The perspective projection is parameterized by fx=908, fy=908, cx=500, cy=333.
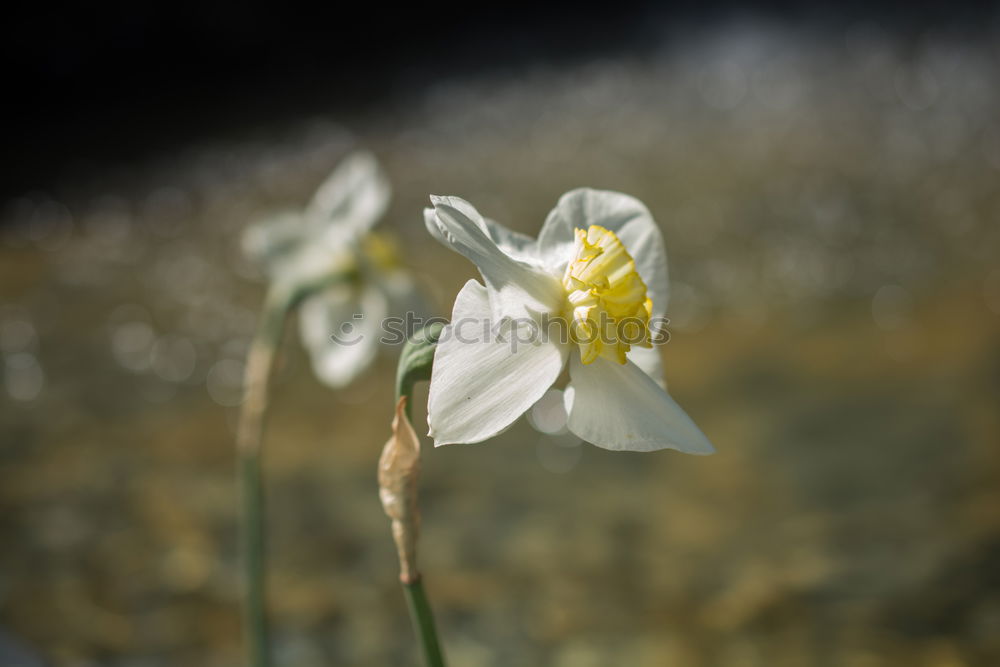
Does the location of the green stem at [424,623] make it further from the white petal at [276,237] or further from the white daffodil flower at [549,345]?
the white petal at [276,237]

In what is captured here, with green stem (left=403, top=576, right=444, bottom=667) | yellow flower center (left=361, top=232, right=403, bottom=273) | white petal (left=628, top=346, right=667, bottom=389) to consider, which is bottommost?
green stem (left=403, top=576, right=444, bottom=667)

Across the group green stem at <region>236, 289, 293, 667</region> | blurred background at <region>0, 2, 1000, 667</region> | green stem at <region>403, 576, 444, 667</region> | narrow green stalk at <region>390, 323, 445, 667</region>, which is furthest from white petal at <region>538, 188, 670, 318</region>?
blurred background at <region>0, 2, 1000, 667</region>

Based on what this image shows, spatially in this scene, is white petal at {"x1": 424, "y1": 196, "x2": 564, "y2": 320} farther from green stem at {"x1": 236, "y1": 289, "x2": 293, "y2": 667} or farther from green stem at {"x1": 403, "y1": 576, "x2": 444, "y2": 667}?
green stem at {"x1": 236, "y1": 289, "x2": 293, "y2": 667}

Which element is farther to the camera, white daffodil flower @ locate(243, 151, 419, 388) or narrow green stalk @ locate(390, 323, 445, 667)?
white daffodil flower @ locate(243, 151, 419, 388)

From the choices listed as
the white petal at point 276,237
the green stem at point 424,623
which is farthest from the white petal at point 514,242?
the white petal at point 276,237

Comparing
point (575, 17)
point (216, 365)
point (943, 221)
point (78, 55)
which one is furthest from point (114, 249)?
point (575, 17)

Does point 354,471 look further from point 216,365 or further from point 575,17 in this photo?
point 575,17
